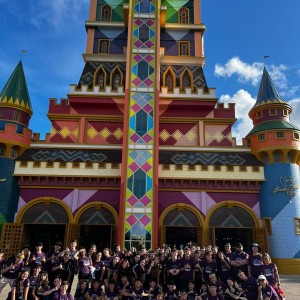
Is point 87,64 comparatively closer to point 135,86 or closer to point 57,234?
point 135,86

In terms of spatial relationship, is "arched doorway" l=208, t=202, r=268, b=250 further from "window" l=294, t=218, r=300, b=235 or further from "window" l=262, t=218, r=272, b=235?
"window" l=294, t=218, r=300, b=235

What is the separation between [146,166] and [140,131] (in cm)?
281

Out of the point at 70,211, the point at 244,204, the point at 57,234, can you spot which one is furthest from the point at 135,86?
the point at 57,234

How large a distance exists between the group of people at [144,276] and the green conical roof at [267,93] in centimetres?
1795

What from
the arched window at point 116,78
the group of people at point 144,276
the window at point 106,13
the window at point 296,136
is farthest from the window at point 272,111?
the window at point 106,13

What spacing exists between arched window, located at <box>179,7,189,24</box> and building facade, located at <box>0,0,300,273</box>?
6.66 meters

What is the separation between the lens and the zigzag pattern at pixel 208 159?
24.8 meters

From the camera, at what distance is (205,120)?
2827cm

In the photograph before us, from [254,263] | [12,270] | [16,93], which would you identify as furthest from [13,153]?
[254,263]

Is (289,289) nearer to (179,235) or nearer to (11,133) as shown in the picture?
(179,235)

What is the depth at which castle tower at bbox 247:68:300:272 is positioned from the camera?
2252 centimetres

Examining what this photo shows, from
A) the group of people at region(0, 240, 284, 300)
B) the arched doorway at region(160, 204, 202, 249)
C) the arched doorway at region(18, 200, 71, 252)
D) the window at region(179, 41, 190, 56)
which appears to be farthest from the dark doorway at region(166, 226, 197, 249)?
the window at region(179, 41, 190, 56)

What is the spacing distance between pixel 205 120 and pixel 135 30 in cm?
975

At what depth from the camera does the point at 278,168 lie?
78.9 feet
